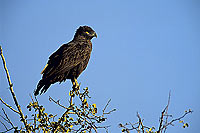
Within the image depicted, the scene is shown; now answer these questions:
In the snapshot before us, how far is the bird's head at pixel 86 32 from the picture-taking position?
771cm

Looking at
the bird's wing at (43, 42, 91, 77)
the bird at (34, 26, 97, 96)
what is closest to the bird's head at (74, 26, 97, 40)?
→ the bird at (34, 26, 97, 96)

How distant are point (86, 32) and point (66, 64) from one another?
5.66ft

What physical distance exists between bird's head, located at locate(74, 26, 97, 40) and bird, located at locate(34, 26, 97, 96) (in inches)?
14.3

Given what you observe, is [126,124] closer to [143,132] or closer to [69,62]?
[143,132]

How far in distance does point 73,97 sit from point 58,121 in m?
0.77

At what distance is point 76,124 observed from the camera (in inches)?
169

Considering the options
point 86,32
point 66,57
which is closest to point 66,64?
point 66,57

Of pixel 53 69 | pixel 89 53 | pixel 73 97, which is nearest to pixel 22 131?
pixel 73 97

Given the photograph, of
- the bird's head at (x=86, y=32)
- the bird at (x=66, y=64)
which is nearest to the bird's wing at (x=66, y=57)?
the bird at (x=66, y=64)

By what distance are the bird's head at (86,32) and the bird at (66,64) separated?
36 centimetres

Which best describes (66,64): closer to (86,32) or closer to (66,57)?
(66,57)

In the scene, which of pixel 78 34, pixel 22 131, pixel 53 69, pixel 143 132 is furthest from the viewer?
pixel 78 34

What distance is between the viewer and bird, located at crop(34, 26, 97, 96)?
244 inches

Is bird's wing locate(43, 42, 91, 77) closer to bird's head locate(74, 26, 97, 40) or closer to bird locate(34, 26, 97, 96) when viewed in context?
bird locate(34, 26, 97, 96)
